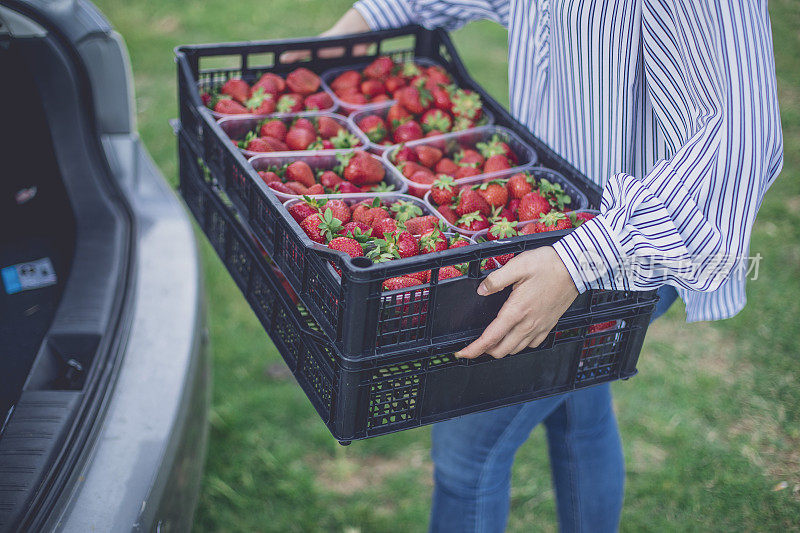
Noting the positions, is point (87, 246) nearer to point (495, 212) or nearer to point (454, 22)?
point (495, 212)

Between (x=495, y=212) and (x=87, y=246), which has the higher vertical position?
(x=495, y=212)

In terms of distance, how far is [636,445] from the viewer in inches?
115

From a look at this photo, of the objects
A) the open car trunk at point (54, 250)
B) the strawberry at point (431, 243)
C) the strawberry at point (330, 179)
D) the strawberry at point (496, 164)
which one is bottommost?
the open car trunk at point (54, 250)

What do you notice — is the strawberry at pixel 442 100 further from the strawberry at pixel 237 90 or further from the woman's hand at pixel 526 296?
the woman's hand at pixel 526 296

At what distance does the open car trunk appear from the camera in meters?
1.65

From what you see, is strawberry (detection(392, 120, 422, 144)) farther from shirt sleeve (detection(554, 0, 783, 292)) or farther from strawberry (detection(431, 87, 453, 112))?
shirt sleeve (detection(554, 0, 783, 292))

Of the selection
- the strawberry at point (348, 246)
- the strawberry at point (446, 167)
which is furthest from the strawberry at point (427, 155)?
the strawberry at point (348, 246)

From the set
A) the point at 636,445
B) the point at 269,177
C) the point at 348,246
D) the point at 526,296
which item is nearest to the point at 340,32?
the point at 269,177

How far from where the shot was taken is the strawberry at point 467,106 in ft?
7.37

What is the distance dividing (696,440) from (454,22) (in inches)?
71.5

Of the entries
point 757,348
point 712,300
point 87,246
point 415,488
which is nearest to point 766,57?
point 712,300

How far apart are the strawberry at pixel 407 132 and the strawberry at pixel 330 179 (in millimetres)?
309

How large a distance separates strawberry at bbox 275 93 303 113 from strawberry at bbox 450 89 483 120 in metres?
0.46

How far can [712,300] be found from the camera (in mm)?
1840
